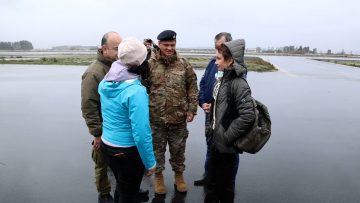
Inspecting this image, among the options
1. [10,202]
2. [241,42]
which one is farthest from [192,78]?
[10,202]

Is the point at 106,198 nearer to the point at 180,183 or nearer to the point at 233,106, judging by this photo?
the point at 180,183

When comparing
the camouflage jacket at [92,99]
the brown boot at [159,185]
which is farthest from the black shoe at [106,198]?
the camouflage jacket at [92,99]

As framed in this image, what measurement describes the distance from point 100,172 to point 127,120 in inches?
59.3

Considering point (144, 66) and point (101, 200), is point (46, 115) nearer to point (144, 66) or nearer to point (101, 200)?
point (101, 200)

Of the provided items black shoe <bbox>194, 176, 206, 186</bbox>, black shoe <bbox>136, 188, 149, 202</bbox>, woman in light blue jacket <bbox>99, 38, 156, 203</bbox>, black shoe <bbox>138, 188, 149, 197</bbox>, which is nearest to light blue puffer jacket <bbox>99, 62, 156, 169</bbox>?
woman in light blue jacket <bbox>99, 38, 156, 203</bbox>

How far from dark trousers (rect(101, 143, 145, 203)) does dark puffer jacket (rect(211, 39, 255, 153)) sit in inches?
33.3

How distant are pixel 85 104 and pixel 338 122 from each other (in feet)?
23.0

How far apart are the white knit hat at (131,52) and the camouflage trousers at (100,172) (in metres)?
1.61

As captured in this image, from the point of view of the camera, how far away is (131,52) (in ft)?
8.75

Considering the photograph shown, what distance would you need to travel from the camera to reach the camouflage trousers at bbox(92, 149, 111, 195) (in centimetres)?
400

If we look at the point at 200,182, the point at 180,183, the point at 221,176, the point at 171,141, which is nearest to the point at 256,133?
the point at 221,176

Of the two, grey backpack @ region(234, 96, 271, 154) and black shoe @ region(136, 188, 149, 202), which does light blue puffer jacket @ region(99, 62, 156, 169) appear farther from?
black shoe @ region(136, 188, 149, 202)

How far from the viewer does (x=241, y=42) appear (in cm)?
317

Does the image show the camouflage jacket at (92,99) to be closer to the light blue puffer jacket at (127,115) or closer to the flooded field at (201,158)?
the light blue puffer jacket at (127,115)
